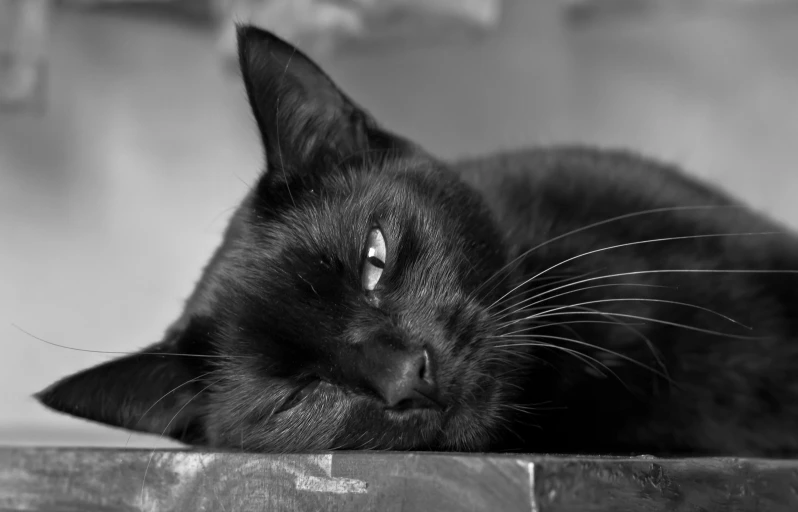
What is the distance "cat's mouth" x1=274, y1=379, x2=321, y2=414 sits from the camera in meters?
0.81

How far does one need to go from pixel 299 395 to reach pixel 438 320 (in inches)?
7.9

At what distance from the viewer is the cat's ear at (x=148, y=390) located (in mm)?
856

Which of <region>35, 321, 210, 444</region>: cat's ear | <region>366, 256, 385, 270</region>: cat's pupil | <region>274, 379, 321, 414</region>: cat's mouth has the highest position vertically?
<region>366, 256, 385, 270</region>: cat's pupil

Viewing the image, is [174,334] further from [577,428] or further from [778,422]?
[778,422]

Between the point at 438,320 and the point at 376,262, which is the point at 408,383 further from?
the point at 376,262

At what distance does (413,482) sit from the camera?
500 mm

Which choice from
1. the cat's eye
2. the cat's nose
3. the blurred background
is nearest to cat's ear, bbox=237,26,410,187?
the cat's eye

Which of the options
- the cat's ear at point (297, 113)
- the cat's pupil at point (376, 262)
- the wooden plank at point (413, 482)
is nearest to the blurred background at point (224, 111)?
the cat's ear at point (297, 113)

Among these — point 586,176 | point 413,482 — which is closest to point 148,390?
point 413,482

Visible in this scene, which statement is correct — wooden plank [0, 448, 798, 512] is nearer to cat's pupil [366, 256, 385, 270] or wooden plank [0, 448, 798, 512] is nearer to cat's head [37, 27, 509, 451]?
cat's head [37, 27, 509, 451]

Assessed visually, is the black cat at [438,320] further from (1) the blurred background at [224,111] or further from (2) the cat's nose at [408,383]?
(1) the blurred background at [224,111]

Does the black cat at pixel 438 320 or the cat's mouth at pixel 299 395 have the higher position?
the black cat at pixel 438 320

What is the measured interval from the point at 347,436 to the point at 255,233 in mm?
359

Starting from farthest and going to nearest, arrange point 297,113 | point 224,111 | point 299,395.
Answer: point 224,111, point 297,113, point 299,395
